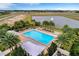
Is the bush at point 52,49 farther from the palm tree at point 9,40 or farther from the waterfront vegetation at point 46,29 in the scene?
the palm tree at point 9,40

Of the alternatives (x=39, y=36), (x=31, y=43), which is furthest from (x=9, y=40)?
(x=39, y=36)

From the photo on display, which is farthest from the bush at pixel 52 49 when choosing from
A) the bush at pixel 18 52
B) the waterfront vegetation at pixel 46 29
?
the bush at pixel 18 52

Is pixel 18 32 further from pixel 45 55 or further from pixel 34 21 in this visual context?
pixel 45 55

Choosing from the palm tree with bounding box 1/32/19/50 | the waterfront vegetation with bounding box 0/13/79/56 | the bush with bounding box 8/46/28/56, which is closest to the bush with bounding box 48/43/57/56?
the waterfront vegetation with bounding box 0/13/79/56

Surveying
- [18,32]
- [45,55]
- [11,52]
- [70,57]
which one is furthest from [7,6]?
[70,57]

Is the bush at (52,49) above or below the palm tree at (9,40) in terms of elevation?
below

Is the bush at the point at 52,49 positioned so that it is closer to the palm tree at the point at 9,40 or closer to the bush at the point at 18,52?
the bush at the point at 18,52

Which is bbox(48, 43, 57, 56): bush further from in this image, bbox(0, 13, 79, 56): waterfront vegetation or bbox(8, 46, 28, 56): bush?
bbox(8, 46, 28, 56): bush

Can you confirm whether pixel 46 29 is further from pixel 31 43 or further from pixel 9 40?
pixel 9 40

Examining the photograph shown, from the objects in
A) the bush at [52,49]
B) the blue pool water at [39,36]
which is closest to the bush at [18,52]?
the blue pool water at [39,36]
